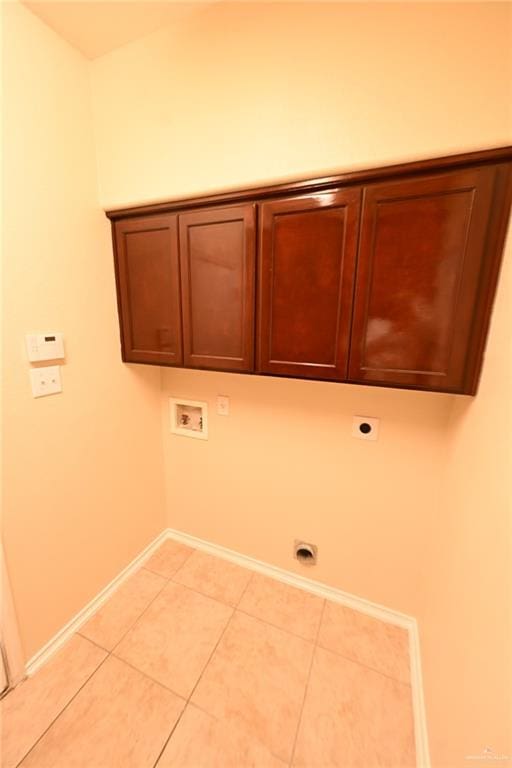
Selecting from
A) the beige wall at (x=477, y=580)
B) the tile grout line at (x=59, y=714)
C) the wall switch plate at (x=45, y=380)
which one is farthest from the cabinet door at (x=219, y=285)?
the tile grout line at (x=59, y=714)

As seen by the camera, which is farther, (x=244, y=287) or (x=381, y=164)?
(x=244, y=287)

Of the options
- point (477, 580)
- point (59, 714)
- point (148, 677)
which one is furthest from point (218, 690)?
point (477, 580)

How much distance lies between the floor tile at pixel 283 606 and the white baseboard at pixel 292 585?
5 cm

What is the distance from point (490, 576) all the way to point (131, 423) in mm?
1669

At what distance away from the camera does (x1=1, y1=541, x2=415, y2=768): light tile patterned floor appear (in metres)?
1.03

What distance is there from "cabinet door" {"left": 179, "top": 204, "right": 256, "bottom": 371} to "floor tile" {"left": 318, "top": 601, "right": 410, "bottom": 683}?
139cm

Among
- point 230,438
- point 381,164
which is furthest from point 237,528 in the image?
point 381,164

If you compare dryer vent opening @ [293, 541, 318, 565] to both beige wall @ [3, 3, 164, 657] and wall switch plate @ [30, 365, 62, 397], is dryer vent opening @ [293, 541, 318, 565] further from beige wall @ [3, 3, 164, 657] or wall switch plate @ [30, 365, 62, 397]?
wall switch plate @ [30, 365, 62, 397]

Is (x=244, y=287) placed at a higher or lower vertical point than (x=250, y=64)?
lower

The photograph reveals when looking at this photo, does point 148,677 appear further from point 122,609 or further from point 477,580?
point 477,580

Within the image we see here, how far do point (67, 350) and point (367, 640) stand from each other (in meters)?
2.00

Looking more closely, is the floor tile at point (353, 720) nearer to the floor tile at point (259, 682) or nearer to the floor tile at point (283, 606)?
the floor tile at point (259, 682)

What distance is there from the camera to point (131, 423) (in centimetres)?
170

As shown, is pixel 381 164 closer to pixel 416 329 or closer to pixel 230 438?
pixel 416 329
